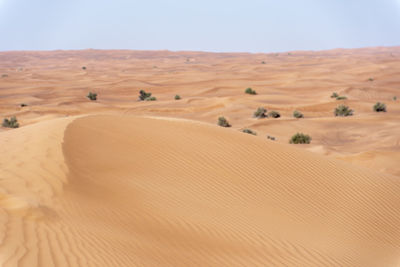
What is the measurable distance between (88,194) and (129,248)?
1612 millimetres

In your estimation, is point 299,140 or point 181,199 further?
point 299,140

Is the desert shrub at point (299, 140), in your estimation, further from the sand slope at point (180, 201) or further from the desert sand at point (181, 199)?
the sand slope at point (180, 201)

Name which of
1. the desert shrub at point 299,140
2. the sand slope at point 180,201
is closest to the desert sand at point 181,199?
the sand slope at point 180,201

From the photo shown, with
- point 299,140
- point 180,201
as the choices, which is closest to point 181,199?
point 180,201

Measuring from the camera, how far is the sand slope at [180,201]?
14.4 feet

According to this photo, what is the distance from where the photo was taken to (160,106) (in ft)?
87.9

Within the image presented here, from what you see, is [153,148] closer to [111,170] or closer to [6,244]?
[111,170]

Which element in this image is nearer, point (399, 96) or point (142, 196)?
point (142, 196)

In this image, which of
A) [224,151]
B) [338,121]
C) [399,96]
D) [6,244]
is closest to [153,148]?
[224,151]

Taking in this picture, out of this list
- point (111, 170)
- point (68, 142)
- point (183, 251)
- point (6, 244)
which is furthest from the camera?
point (68, 142)

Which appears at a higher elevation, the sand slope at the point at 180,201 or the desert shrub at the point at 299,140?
the sand slope at the point at 180,201

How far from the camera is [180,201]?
20.4ft

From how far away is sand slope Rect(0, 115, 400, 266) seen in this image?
4395 mm

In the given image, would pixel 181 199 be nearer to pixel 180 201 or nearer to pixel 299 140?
pixel 180 201
